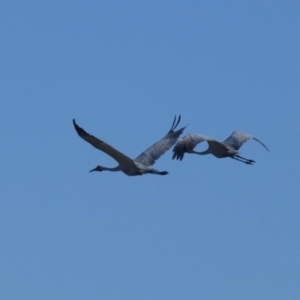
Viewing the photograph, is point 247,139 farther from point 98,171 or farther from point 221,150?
point 98,171

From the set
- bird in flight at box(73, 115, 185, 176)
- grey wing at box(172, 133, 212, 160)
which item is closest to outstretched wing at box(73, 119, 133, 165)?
bird in flight at box(73, 115, 185, 176)

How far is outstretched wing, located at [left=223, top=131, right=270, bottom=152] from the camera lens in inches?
2151

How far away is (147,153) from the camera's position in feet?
176

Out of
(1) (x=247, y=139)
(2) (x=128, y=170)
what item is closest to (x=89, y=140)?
(2) (x=128, y=170)

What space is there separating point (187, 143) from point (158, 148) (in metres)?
1.51

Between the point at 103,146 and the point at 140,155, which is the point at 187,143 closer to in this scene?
the point at 140,155

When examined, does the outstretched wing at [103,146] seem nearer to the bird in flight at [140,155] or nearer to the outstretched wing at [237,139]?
the bird in flight at [140,155]

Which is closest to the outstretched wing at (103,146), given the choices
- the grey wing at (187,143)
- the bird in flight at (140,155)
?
the bird in flight at (140,155)

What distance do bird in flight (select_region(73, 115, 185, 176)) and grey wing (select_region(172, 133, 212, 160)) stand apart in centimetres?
78

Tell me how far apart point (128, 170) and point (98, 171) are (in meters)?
2.65

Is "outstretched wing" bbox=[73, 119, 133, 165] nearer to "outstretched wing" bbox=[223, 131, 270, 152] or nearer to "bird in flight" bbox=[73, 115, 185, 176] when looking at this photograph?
"bird in flight" bbox=[73, 115, 185, 176]

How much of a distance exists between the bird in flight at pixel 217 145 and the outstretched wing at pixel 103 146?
6.02 ft

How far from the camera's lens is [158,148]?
54156mm

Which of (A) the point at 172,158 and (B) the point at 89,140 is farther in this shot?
(A) the point at 172,158
